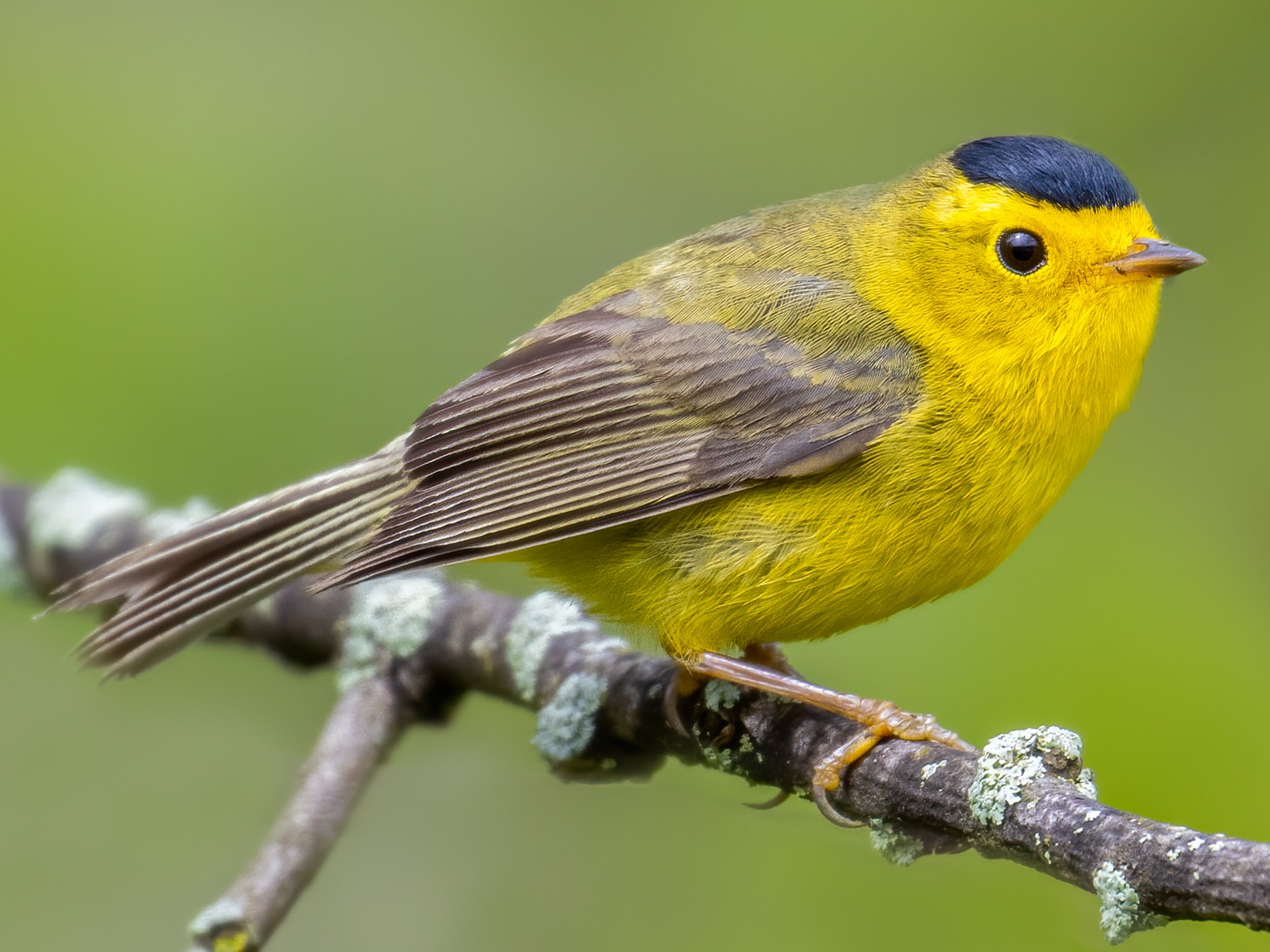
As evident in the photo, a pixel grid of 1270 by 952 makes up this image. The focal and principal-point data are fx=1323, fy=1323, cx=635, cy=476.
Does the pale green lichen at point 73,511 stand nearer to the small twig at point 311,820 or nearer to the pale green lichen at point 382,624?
the pale green lichen at point 382,624

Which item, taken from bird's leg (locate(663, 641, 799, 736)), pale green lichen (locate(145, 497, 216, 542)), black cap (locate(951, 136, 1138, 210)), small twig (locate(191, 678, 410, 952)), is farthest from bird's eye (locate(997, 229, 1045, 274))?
pale green lichen (locate(145, 497, 216, 542))

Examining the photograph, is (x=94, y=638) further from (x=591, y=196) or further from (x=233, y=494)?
(x=591, y=196)

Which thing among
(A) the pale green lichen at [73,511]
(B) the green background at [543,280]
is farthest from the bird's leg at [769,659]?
(A) the pale green lichen at [73,511]

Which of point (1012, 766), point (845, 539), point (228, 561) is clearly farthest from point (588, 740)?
point (1012, 766)

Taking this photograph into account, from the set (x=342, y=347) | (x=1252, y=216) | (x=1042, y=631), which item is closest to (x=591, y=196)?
(x=342, y=347)

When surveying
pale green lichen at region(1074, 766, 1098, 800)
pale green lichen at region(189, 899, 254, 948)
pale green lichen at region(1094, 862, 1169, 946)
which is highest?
pale green lichen at region(1074, 766, 1098, 800)

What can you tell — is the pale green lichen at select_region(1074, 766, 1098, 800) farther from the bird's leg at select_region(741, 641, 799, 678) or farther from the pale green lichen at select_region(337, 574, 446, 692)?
the pale green lichen at select_region(337, 574, 446, 692)
